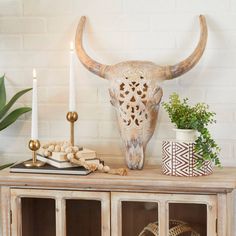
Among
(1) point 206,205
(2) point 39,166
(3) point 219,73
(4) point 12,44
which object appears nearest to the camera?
(1) point 206,205

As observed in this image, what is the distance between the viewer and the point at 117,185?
6.44 ft

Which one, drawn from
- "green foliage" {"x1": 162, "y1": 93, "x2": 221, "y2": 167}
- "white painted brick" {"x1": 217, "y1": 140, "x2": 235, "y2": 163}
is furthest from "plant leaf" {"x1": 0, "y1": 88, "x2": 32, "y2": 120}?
"white painted brick" {"x1": 217, "y1": 140, "x2": 235, "y2": 163}

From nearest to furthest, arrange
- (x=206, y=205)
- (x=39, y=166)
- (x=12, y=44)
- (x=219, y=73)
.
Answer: (x=206, y=205) → (x=39, y=166) → (x=219, y=73) → (x=12, y=44)

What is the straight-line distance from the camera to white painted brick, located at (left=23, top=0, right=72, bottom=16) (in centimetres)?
235

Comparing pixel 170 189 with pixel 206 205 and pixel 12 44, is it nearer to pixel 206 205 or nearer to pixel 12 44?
pixel 206 205

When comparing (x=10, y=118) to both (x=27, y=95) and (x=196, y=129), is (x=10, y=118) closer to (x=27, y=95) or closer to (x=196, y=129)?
(x=27, y=95)

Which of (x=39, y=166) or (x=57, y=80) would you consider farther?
(x=57, y=80)

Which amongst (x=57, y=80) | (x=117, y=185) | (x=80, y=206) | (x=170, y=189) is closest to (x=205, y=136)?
(x=170, y=189)

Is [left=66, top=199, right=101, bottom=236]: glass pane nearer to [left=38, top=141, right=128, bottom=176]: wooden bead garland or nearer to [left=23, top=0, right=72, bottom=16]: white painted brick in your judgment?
[left=38, top=141, right=128, bottom=176]: wooden bead garland

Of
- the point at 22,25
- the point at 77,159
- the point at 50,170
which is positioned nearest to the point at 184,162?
the point at 77,159

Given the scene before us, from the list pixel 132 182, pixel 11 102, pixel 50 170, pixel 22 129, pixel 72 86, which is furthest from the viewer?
pixel 22 129

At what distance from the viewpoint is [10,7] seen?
7.88 ft

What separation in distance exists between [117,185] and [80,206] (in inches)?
7.4

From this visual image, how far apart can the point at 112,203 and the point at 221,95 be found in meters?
0.70
